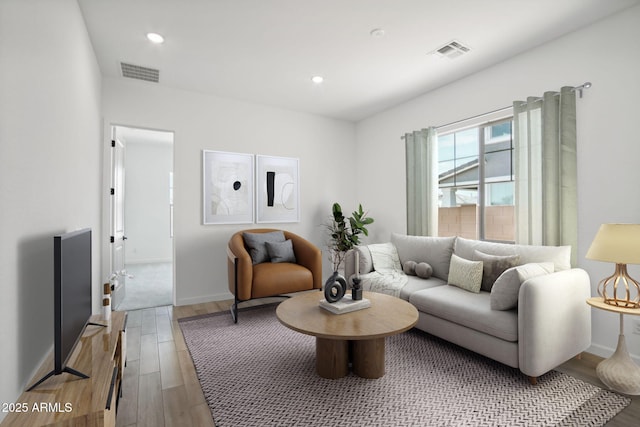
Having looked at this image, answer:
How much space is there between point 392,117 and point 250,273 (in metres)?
3.04

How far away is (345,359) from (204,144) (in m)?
3.18

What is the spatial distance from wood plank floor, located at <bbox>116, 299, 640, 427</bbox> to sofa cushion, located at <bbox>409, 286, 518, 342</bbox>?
0.64 metres

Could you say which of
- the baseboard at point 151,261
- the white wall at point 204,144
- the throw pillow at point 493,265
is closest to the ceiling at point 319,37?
the white wall at point 204,144

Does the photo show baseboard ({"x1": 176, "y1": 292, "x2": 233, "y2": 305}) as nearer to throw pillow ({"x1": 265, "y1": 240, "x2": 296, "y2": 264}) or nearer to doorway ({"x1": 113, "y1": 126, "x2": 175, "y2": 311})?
throw pillow ({"x1": 265, "y1": 240, "x2": 296, "y2": 264})

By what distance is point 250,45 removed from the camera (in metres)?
2.94

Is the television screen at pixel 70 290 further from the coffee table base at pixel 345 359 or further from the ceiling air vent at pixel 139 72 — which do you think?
the ceiling air vent at pixel 139 72

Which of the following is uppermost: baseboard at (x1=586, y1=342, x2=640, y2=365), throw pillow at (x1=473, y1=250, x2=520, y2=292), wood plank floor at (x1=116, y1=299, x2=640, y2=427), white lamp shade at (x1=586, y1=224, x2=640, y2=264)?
white lamp shade at (x1=586, y1=224, x2=640, y2=264)

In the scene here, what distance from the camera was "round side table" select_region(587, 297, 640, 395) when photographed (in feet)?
6.61

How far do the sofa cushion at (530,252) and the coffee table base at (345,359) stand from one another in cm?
150

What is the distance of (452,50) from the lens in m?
3.02

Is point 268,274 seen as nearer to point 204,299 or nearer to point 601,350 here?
point 204,299

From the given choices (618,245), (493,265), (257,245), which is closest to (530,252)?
(493,265)

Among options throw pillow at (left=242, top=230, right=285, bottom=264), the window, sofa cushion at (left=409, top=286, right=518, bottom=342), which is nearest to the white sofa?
sofa cushion at (left=409, top=286, right=518, bottom=342)

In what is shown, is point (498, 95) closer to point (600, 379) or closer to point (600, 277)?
point (600, 277)
